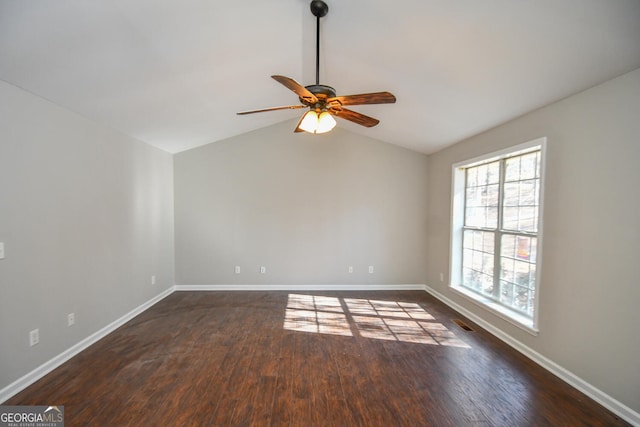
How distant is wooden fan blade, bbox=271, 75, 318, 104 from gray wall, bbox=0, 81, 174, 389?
2162 millimetres

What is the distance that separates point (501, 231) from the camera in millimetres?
3221

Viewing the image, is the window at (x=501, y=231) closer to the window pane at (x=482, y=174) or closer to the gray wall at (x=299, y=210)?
the window pane at (x=482, y=174)

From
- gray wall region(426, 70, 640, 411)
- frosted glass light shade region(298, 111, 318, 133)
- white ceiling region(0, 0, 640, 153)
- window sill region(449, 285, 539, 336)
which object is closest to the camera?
white ceiling region(0, 0, 640, 153)

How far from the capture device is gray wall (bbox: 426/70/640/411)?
1.86 meters

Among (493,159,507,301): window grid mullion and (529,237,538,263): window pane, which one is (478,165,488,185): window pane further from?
(529,237,538,263): window pane

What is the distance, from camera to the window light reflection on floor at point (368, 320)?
3158 millimetres

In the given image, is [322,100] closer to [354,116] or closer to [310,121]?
[310,121]

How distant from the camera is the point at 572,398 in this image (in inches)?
82.0

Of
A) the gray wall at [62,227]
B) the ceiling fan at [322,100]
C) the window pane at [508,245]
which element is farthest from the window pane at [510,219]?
the gray wall at [62,227]

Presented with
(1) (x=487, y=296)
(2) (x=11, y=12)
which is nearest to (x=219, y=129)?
(2) (x=11, y=12)

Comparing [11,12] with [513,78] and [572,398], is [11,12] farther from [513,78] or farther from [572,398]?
[572,398]

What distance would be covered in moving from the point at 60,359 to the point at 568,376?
179 inches

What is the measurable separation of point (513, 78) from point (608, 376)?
7.95 feet

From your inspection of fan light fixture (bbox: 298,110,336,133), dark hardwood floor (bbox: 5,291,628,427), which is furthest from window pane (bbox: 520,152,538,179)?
fan light fixture (bbox: 298,110,336,133)
